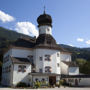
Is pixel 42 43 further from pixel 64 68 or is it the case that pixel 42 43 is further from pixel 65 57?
pixel 65 57

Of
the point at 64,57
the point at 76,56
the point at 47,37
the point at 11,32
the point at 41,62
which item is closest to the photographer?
the point at 41,62

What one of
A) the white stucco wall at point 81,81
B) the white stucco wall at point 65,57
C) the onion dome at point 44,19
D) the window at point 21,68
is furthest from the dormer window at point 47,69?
the onion dome at point 44,19

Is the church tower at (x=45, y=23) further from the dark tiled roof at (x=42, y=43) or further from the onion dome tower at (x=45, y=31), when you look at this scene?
the dark tiled roof at (x=42, y=43)

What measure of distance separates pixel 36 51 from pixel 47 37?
228 inches

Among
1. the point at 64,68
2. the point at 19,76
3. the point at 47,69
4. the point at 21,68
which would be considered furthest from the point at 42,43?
the point at 19,76

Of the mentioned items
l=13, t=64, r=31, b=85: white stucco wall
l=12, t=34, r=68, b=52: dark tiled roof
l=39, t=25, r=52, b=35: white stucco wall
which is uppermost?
l=39, t=25, r=52, b=35: white stucco wall

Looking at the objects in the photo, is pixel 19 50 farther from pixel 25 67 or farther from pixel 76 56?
pixel 76 56

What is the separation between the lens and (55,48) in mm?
41875

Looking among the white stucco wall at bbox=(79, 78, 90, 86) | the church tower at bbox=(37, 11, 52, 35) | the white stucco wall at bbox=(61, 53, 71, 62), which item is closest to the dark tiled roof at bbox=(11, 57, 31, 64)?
the church tower at bbox=(37, 11, 52, 35)

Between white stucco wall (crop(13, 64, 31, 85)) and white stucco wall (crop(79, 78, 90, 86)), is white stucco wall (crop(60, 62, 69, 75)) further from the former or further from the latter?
white stucco wall (crop(13, 64, 31, 85))

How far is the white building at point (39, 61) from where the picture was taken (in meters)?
36.6

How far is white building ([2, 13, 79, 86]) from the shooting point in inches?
1443

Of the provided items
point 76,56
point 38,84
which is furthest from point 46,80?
point 76,56

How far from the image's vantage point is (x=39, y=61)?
40.1 meters
